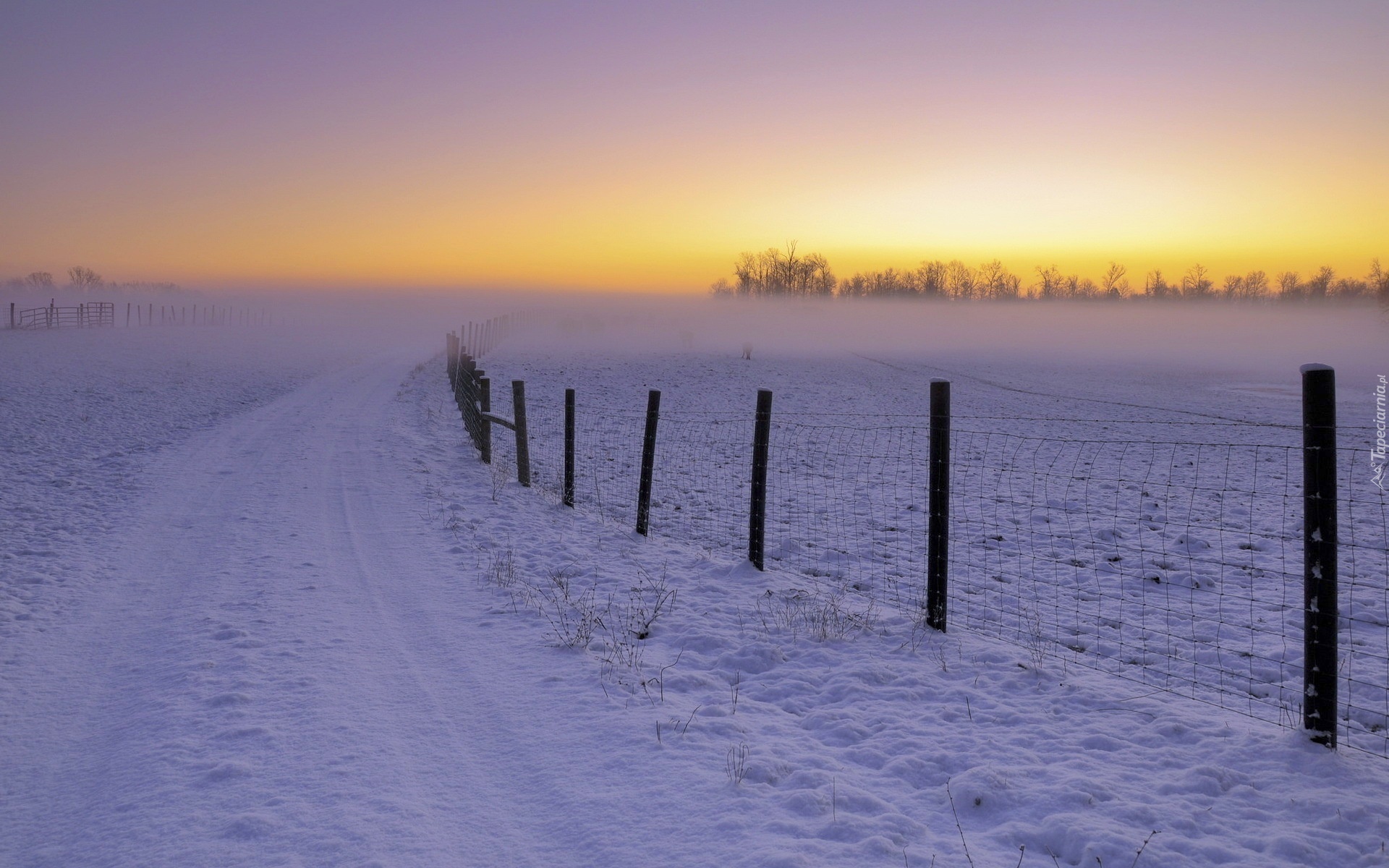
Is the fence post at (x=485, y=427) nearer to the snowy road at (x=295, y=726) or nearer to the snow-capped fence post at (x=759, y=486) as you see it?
the snowy road at (x=295, y=726)

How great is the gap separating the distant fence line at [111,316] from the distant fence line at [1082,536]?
219 ft

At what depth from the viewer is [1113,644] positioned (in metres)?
6.21

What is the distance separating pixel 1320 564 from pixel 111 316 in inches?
3770

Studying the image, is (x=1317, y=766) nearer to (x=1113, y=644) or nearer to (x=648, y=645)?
(x=1113, y=644)

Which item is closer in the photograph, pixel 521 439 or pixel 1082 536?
pixel 1082 536

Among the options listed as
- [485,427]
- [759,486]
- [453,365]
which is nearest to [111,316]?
[453,365]

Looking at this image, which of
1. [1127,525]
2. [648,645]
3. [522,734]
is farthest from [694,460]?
[522,734]

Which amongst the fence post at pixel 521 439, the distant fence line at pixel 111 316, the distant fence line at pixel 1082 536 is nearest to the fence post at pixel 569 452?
the distant fence line at pixel 1082 536

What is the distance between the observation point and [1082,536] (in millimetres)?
9617

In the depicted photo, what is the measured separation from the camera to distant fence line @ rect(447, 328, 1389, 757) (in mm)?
5051

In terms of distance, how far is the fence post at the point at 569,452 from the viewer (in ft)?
35.7

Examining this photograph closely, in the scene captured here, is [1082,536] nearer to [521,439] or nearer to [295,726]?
[521,439]

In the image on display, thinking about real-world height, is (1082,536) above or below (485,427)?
below

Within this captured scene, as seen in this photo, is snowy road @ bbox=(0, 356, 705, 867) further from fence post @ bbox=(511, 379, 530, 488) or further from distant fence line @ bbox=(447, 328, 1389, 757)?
fence post @ bbox=(511, 379, 530, 488)
